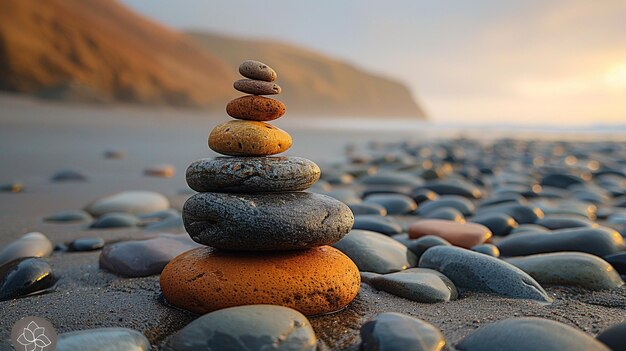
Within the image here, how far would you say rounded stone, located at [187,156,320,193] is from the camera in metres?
1.67

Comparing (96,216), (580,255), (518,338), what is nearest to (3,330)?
(518,338)

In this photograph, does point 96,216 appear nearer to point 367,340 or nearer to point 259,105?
point 259,105

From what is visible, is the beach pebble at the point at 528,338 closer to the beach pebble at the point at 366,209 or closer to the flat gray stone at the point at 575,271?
the flat gray stone at the point at 575,271

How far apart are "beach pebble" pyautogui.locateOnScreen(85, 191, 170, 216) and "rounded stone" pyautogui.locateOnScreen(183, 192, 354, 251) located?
1859mm

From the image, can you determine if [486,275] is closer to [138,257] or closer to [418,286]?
[418,286]

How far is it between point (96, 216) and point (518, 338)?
2868 mm

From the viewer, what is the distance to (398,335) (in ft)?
4.01

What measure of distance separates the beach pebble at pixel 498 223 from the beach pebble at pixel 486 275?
1.11 meters

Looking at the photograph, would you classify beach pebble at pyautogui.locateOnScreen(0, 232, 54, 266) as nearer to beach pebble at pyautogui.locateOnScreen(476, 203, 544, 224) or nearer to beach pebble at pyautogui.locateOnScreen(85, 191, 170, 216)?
beach pebble at pyautogui.locateOnScreen(85, 191, 170, 216)

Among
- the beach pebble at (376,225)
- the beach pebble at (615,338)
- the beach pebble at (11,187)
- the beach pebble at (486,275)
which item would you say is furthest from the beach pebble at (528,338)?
the beach pebble at (11,187)

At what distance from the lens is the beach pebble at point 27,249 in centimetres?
214

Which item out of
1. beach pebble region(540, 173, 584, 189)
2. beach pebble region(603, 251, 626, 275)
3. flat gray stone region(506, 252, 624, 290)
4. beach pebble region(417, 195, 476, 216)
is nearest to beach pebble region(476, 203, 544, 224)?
beach pebble region(417, 195, 476, 216)

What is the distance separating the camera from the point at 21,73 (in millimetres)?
16531

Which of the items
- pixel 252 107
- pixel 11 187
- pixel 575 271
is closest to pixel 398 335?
pixel 252 107
